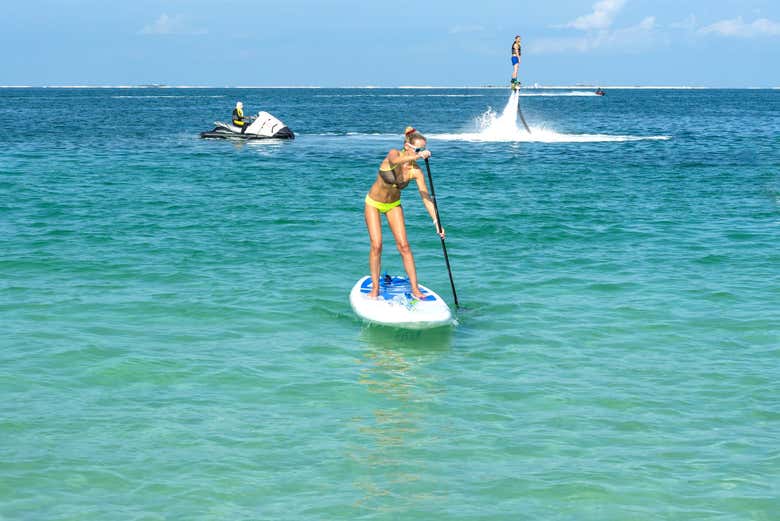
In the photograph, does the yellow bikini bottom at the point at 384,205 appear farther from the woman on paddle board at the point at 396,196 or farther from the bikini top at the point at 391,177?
the bikini top at the point at 391,177

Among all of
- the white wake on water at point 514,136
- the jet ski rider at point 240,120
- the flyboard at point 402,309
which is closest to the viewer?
the flyboard at point 402,309

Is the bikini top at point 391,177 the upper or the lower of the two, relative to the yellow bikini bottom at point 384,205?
upper

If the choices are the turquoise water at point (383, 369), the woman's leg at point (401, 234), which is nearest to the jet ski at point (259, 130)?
the turquoise water at point (383, 369)

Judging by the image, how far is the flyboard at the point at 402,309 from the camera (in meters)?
11.6

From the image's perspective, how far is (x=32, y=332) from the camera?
11.6 metres

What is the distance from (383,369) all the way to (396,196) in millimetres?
2613

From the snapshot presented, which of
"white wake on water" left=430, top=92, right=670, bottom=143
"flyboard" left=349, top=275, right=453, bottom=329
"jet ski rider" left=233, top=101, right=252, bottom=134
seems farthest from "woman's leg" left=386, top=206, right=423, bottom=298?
"white wake on water" left=430, top=92, right=670, bottom=143

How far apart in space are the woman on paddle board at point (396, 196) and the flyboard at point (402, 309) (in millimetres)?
178

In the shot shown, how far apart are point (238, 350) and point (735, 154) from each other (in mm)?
37300

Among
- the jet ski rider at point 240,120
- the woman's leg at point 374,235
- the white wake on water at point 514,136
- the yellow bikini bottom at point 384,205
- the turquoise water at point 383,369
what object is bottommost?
the turquoise water at point 383,369

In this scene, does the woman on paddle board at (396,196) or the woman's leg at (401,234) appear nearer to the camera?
the woman on paddle board at (396,196)

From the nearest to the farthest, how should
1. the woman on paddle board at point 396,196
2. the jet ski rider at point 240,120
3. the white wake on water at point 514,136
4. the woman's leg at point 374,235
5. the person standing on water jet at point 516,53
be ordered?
the woman on paddle board at point 396,196
the woman's leg at point 374,235
the person standing on water jet at point 516,53
the jet ski rider at point 240,120
the white wake on water at point 514,136

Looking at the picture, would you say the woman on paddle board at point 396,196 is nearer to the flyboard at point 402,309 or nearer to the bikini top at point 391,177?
the bikini top at point 391,177

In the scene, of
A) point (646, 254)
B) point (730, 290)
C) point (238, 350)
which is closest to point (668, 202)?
point (646, 254)
